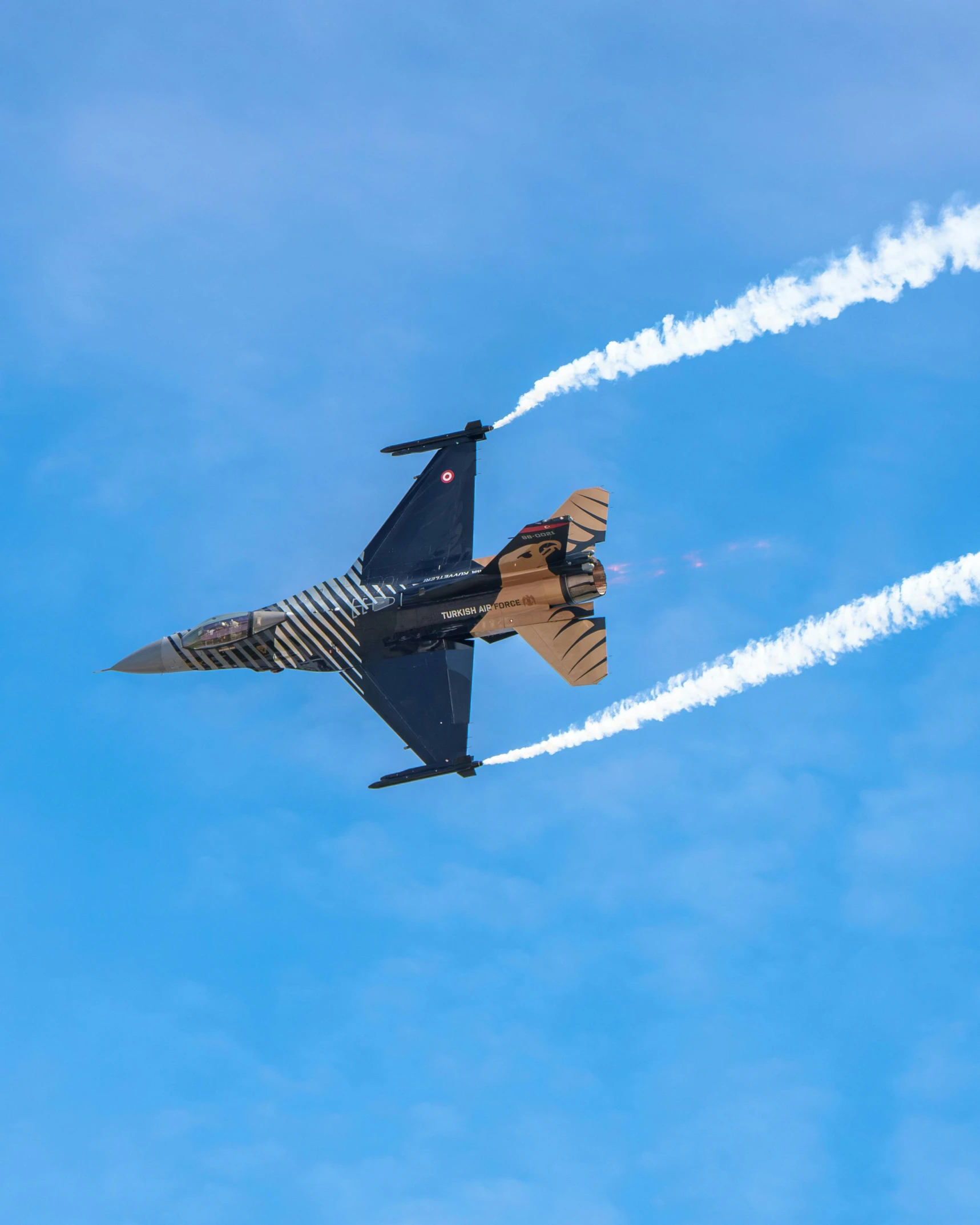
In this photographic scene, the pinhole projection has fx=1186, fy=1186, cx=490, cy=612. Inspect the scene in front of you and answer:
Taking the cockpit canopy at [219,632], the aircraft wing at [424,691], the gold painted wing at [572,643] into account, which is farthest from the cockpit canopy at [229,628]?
the gold painted wing at [572,643]

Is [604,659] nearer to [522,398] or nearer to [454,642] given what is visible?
[454,642]

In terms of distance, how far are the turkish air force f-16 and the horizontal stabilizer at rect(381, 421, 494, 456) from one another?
43mm

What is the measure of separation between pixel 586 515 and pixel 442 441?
7.05 meters

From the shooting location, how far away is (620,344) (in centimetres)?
4259

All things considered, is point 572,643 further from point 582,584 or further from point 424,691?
point 424,691

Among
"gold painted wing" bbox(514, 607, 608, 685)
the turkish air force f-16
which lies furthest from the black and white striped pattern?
"gold painted wing" bbox(514, 607, 608, 685)

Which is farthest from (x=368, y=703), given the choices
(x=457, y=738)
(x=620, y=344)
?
(x=620, y=344)

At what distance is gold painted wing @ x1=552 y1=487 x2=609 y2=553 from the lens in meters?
41.8

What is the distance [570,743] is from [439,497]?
10.5 meters

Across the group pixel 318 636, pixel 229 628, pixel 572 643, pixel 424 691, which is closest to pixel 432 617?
pixel 424 691

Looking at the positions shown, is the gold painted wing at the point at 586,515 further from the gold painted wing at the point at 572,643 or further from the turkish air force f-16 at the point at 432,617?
the gold painted wing at the point at 572,643

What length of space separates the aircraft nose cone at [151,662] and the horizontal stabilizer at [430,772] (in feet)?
32.6

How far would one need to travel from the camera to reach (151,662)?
4512 centimetres

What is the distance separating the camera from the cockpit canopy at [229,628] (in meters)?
44.0
